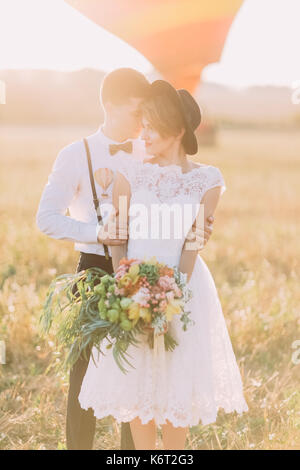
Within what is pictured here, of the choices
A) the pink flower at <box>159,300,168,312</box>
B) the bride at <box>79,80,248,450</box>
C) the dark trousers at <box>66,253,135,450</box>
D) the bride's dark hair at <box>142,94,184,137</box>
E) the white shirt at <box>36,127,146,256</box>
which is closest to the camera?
the pink flower at <box>159,300,168,312</box>

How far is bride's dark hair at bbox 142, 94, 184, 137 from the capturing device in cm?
300

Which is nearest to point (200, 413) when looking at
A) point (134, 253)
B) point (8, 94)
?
point (134, 253)

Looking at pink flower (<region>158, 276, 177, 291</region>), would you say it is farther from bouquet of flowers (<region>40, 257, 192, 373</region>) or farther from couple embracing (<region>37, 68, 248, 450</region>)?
couple embracing (<region>37, 68, 248, 450</region>)

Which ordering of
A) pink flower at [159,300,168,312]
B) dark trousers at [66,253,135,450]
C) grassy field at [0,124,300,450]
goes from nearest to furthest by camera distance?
pink flower at [159,300,168,312] < dark trousers at [66,253,135,450] < grassy field at [0,124,300,450]

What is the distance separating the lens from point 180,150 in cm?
321

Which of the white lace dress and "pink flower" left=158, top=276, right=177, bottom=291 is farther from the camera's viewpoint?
the white lace dress

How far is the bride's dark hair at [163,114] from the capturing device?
300 centimetres

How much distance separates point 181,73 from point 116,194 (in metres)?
5.17

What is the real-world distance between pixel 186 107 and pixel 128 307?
989mm

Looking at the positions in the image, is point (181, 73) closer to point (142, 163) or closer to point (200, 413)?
point (142, 163)

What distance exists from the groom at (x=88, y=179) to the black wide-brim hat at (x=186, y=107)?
219 mm

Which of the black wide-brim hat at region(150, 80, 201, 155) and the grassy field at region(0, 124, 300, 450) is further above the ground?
the black wide-brim hat at region(150, 80, 201, 155)

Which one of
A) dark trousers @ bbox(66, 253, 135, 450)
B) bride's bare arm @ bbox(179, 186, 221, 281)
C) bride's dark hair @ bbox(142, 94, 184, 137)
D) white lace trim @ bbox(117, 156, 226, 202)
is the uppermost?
bride's dark hair @ bbox(142, 94, 184, 137)

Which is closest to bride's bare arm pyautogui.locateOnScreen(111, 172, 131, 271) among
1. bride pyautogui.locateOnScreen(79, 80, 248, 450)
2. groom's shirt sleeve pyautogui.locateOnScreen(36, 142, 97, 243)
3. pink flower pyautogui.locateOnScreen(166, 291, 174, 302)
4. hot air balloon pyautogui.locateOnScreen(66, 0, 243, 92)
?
bride pyautogui.locateOnScreen(79, 80, 248, 450)
